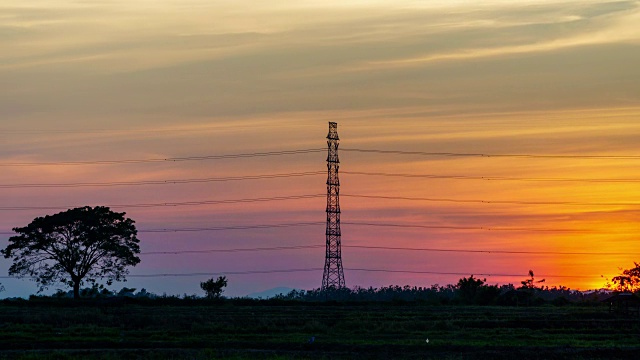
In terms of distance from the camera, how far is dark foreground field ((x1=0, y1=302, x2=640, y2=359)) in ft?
185

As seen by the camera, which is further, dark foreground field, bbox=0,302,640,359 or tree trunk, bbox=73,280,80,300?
tree trunk, bbox=73,280,80,300

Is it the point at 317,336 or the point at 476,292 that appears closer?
the point at 317,336

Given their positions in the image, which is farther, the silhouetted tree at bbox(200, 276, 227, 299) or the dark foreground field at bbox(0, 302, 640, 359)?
the silhouetted tree at bbox(200, 276, 227, 299)

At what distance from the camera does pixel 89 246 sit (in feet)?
427

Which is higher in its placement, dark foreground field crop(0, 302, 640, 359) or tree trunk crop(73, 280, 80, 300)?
tree trunk crop(73, 280, 80, 300)

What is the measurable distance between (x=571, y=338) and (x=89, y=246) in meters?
76.6

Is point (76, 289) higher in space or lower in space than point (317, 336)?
higher

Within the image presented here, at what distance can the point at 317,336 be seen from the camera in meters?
68.7

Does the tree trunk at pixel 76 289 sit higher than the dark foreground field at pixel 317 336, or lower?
higher

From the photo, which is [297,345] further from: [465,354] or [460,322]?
[460,322]

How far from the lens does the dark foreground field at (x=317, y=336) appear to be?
185 feet

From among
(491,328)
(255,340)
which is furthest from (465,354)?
(491,328)

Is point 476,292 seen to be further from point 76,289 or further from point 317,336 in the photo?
point 317,336

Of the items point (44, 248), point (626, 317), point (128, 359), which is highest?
point (44, 248)
